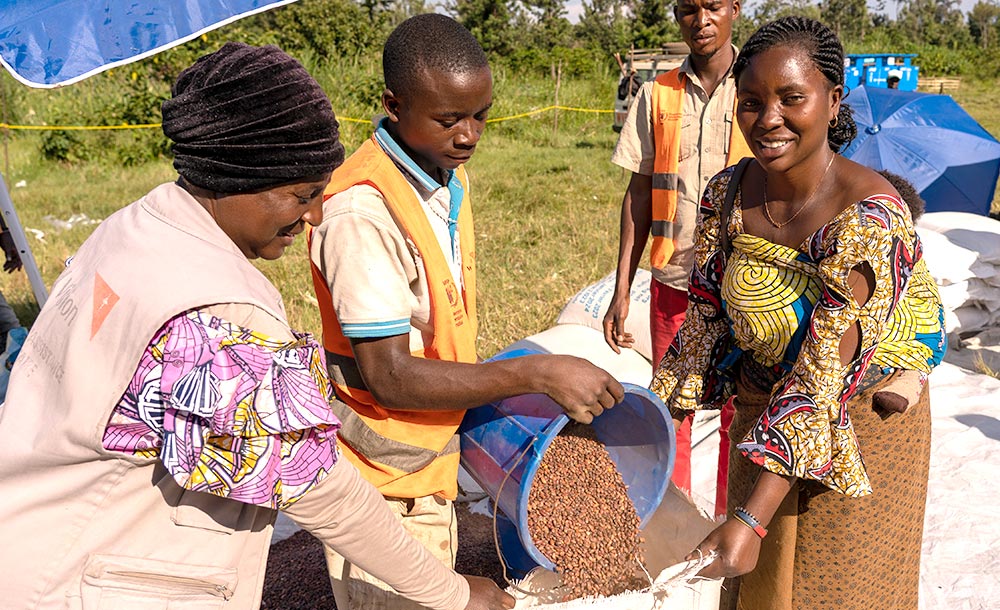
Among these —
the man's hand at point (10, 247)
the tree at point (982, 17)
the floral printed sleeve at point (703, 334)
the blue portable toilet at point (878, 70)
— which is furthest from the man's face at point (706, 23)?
the tree at point (982, 17)

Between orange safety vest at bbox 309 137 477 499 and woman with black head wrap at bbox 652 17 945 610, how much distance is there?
22.9 inches

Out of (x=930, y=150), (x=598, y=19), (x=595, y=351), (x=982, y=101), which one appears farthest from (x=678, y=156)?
(x=598, y=19)

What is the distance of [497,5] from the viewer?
20578 millimetres

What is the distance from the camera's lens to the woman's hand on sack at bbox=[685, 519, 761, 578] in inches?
64.8

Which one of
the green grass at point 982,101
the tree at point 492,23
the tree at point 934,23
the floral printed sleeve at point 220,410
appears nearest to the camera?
the floral printed sleeve at point 220,410

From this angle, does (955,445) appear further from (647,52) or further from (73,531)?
(647,52)

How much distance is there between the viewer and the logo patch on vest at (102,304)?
1.17 m

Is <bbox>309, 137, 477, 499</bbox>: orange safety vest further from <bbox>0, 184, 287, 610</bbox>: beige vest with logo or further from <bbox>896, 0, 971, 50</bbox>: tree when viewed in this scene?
<bbox>896, 0, 971, 50</bbox>: tree

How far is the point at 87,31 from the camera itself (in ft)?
9.36

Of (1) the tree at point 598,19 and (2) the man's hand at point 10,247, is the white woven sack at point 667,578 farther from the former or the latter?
Result: (1) the tree at point 598,19

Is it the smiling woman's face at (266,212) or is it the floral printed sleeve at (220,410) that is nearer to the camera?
the floral printed sleeve at (220,410)

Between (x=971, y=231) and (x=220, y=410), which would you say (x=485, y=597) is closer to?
(x=220, y=410)

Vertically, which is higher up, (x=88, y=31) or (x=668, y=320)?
(x=88, y=31)

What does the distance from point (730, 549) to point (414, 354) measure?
0.74 m
